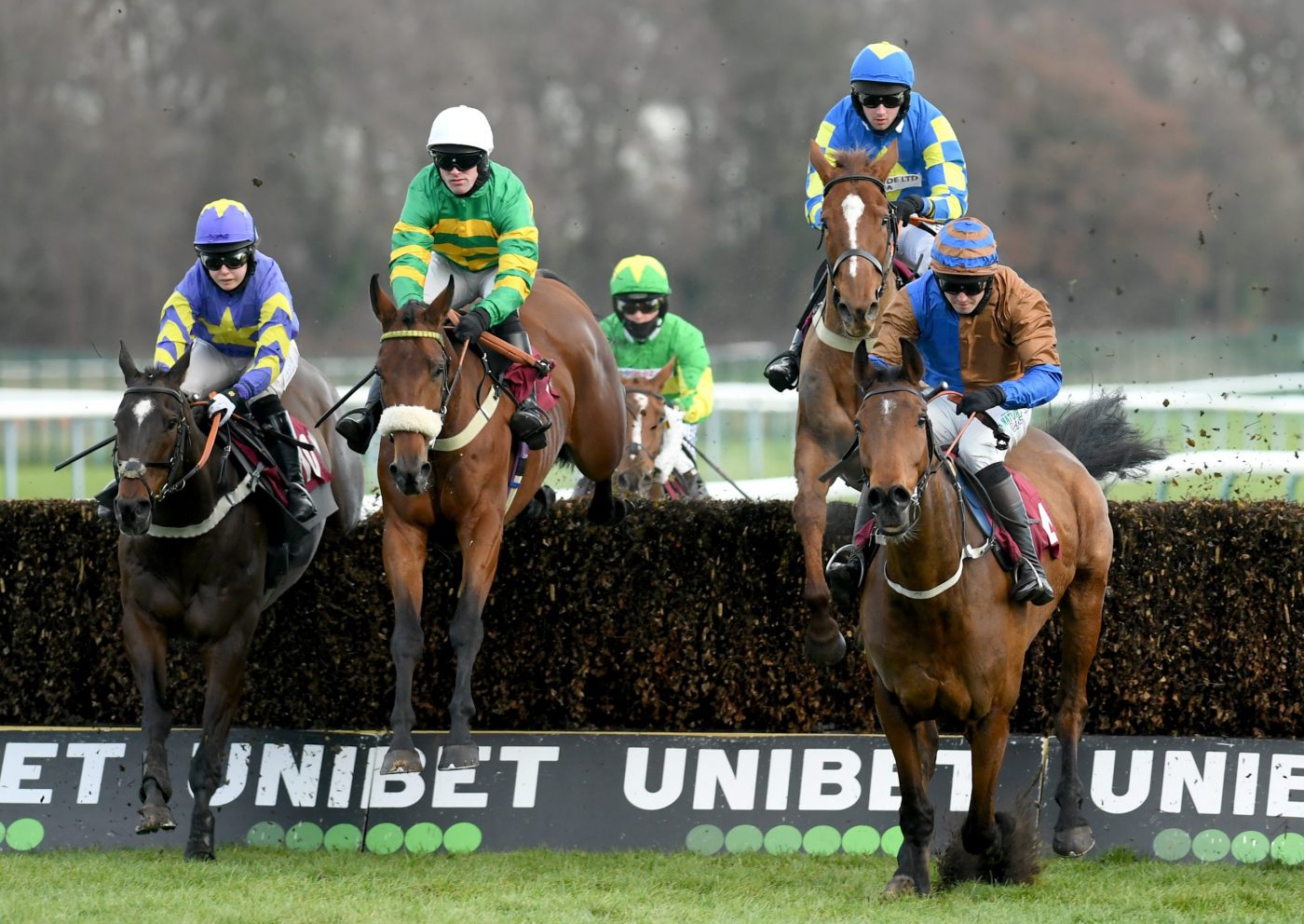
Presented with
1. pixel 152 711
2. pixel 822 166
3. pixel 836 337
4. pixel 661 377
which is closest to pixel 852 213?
pixel 822 166

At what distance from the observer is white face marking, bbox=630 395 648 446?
9.78 metres

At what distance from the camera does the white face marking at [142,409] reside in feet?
19.2

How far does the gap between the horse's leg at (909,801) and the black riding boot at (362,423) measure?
2.07 metres

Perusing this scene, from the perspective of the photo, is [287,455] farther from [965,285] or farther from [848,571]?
[965,285]

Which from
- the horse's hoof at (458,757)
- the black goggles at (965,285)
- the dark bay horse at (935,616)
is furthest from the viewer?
the horse's hoof at (458,757)

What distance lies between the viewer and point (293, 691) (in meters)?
7.06

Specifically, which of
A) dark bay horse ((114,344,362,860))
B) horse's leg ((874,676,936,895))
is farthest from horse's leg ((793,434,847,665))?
dark bay horse ((114,344,362,860))

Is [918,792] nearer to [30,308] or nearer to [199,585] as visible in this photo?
[199,585]

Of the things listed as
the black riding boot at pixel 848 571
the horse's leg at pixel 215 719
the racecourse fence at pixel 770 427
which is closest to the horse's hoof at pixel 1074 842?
the black riding boot at pixel 848 571

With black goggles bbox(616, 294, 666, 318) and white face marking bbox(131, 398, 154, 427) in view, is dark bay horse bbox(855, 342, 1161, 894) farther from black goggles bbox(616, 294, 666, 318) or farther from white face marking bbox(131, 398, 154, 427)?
black goggles bbox(616, 294, 666, 318)

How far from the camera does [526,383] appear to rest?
676 centimetres

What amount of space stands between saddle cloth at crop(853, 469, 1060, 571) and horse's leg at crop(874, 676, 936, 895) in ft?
1.76

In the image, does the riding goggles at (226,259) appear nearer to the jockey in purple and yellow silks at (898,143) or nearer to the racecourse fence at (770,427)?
the jockey in purple and yellow silks at (898,143)

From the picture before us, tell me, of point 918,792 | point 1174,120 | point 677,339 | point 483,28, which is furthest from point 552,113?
point 918,792
